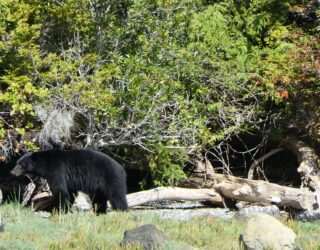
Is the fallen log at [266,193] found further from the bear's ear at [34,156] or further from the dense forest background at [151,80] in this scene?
the bear's ear at [34,156]

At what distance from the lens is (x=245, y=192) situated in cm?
1437

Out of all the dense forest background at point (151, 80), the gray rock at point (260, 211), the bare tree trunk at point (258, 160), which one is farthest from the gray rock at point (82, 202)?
the bare tree trunk at point (258, 160)

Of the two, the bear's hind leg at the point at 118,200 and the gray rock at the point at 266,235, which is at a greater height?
the gray rock at the point at 266,235

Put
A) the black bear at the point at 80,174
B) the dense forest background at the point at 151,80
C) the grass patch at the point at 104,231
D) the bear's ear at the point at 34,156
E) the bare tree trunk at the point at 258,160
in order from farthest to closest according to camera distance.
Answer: the bare tree trunk at the point at 258,160 → the dense forest background at the point at 151,80 → the bear's ear at the point at 34,156 → the black bear at the point at 80,174 → the grass patch at the point at 104,231

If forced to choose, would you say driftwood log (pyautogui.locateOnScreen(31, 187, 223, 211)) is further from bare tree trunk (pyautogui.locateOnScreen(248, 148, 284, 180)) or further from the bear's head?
bare tree trunk (pyautogui.locateOnScreen(248, 148, 284, 180))

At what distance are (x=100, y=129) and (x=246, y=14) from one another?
165 inches

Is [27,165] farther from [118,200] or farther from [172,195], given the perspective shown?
[172,195]

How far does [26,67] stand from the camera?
1391cm

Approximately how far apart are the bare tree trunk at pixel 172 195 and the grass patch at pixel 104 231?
2.91m

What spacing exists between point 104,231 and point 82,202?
4285 mm

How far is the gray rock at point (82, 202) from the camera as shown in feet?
45.7

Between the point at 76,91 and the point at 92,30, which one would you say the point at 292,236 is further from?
the point at 92,30

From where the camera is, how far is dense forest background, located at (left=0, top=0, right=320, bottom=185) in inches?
543

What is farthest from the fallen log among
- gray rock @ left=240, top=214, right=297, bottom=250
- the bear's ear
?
gray rock @ left=240, top=214, right=297, bottom=250
